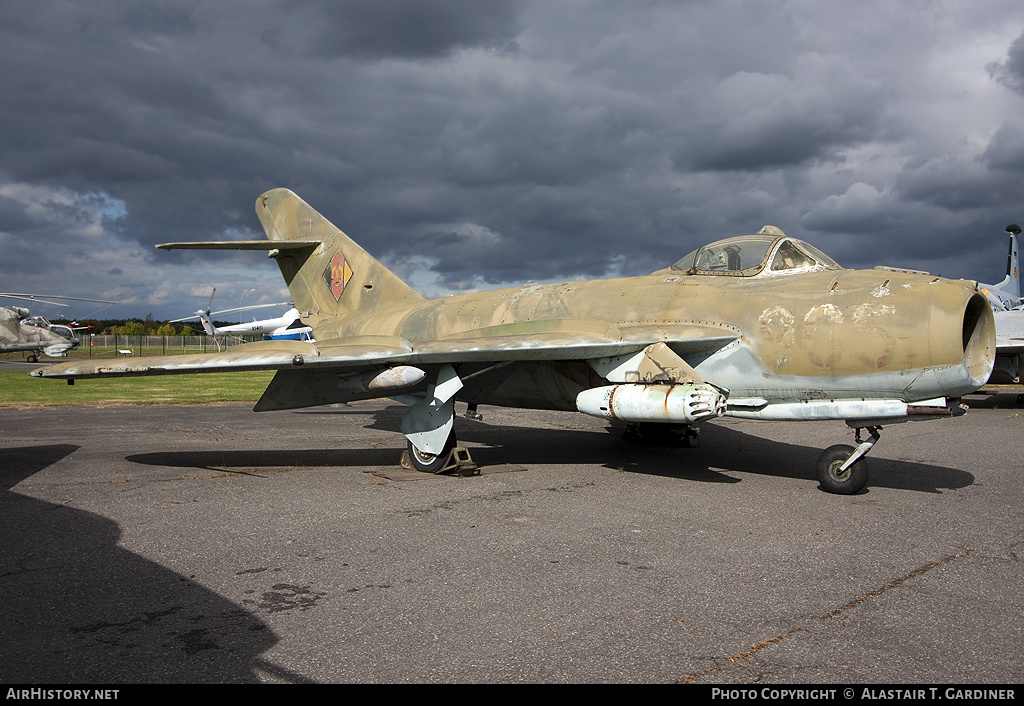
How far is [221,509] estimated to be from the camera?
6.37 meters

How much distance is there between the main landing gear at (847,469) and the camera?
23.3 ft

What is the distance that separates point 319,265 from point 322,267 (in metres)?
0.09

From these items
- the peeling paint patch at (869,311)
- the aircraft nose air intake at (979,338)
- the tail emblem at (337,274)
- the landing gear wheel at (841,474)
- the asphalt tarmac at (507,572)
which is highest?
the tail emblem at (337,274)

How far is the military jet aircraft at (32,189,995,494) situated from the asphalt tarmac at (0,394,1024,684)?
0.94 metres

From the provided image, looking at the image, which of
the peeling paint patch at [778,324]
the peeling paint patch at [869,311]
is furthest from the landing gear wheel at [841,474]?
the peeling paint patch at [869,311]

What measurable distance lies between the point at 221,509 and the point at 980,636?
6080mm

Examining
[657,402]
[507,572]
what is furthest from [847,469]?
[507,572]

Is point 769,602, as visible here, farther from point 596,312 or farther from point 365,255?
point 365,255

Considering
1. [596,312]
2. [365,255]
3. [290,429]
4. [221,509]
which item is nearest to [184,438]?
[290,429]

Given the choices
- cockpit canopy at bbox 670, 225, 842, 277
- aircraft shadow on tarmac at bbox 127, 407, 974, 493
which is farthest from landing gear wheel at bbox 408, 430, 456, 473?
cockpit canopy at bbox 670, 225, 842, 277

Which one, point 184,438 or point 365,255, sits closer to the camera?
point 184,438

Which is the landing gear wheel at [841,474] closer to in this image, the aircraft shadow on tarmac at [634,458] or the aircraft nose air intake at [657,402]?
the aircraft shadow on tarmac at [634,458]

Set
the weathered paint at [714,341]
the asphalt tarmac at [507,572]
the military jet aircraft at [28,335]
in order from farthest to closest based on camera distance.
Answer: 1. the military jet aircraft at [28,335]
2. the weathered paint at [714,341]
3. the asphalt tarmac at [507,572]

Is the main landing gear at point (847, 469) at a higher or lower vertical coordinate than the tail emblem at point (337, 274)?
lower
